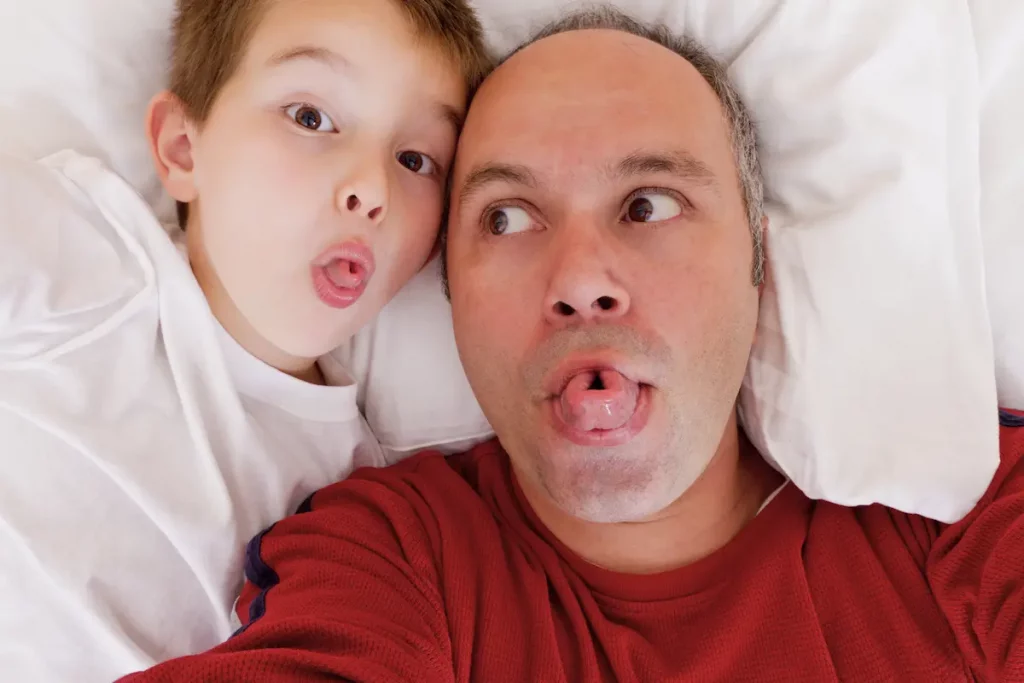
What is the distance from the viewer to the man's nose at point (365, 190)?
962 mm

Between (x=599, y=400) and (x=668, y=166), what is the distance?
318mm

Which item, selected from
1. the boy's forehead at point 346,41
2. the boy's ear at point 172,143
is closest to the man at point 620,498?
the boy's forehead at point 346,41

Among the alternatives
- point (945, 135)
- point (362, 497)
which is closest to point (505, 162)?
point (362, 497)

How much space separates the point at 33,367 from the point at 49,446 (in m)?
0.10

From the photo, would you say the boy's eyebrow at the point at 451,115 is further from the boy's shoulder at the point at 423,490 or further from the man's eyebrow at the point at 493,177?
the boy's shoulder at the point at 423,490

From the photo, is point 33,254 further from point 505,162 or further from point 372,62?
point 505,162

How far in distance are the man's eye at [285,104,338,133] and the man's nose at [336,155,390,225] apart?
74mm

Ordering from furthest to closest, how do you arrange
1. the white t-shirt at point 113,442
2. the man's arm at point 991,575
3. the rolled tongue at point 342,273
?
the rolled tongue at point 342,273 → the white t-shirt at point 113,442 → the man's arm at point 991,575

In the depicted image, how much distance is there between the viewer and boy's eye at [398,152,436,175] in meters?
1.10

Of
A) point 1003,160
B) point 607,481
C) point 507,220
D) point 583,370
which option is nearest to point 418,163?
point 507,220

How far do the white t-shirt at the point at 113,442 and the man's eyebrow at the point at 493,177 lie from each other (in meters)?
0.40

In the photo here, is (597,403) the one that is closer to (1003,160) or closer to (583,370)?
(583,370)

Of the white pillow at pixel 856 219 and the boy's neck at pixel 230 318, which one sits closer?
the white pillow at pixel 856 219

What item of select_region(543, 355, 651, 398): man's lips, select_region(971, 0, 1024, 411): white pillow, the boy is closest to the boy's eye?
the boy
